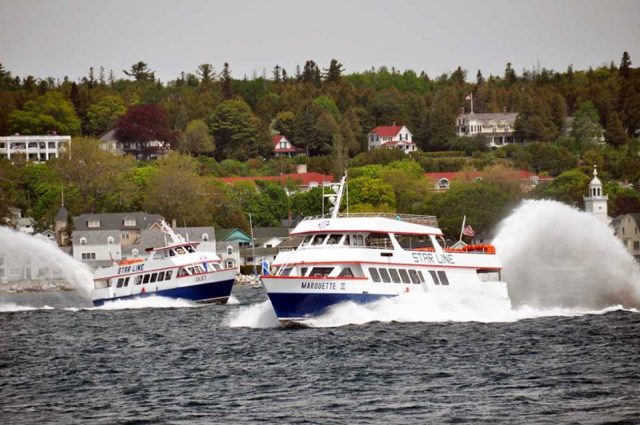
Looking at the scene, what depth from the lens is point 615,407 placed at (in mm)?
40812

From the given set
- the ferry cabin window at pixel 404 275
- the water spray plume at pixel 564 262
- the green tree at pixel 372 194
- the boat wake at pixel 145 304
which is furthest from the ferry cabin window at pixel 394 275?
the green tree at pixel 372 194

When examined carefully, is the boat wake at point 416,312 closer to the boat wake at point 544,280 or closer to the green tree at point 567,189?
the boat wake at point 544,280

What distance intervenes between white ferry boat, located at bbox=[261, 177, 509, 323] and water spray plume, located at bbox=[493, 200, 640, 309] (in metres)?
4.97

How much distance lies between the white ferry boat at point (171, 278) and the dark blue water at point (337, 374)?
18269 millimetres

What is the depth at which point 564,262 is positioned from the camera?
7169 cm

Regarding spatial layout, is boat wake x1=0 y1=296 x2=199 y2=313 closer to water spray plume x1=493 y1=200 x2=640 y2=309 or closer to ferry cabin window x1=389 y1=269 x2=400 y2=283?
water spray plume x1=493 y1=200 x2=640 y2=309

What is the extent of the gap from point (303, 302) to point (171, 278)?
90.7 feet

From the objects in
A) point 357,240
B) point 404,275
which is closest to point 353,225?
point 357,240

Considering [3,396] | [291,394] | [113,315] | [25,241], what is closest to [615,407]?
[291,394]

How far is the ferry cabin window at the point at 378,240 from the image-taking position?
62844 mm

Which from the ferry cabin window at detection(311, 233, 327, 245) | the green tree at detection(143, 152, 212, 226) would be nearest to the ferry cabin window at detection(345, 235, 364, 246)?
the ferry cabin window at detection(311, 233, 327, 245)

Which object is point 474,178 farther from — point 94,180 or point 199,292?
point 199,292

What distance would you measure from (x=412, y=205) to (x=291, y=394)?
13029 centimetres

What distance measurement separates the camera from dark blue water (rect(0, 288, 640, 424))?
41750mm
